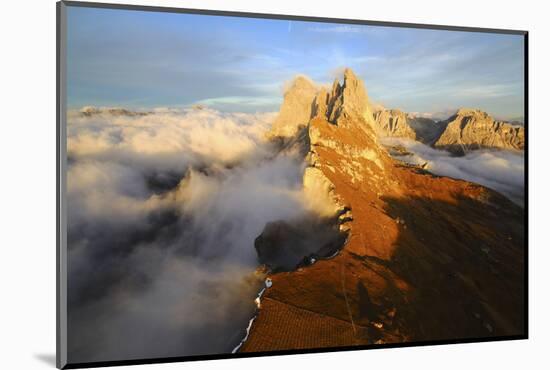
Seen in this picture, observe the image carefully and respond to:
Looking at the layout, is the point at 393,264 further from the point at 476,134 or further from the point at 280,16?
the point at 280,16

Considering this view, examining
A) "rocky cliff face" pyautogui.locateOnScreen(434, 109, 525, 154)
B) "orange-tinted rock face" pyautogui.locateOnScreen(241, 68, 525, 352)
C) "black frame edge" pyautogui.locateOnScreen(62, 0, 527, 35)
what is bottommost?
"orange-tinted rock face" pyautogui.locateOnScreen(241, 68, 525, 352)

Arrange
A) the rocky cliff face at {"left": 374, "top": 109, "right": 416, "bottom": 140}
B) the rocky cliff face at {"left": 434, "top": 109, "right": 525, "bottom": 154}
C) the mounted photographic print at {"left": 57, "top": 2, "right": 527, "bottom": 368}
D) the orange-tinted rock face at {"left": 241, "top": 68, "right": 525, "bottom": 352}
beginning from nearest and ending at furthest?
the mounted photographic print at {"left": 57, "top": 2, "right": 527, "bottom": 368} < the orange-tinted rock face at {"left": 241, "top": 68, "right": 525, "bottom": 352} < the rocky cliff face at {"left": 374, "top": 109, "right": 416, "bottom": 140} < the rocky cliff face at {"left": 434, "top": 109, "right": 525, "bottom": 154}

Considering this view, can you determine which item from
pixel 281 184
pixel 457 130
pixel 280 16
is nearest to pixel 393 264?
pixel 281 184

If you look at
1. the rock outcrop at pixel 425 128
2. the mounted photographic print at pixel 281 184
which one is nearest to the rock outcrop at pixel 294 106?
the mounted photographic print at pixel 281 184

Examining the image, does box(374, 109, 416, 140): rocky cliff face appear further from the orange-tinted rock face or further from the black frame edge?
the black frame edge

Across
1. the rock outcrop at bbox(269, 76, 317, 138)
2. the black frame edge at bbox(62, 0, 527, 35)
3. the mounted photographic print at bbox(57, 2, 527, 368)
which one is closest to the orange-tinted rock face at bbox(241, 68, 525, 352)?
the mounted photographic print at bbox(57, 2, 527, 368)

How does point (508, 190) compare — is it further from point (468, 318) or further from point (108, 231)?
point (108, 231)
